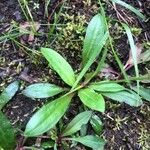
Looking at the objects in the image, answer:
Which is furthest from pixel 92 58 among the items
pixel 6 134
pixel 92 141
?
pixel 6 134

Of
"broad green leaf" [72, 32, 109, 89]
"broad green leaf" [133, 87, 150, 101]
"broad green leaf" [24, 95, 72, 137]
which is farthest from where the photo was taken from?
"broad green leaf" [133, 87, 150, 101]

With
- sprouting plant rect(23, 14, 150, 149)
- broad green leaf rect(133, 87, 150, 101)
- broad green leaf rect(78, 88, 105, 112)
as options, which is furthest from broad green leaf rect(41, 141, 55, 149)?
broad green leaf rect(133, 87, 150, 101)

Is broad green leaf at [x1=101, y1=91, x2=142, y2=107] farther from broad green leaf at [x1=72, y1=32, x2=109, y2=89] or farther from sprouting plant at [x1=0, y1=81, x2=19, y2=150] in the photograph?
sprouting plant at [x1=0, y1=81, x2=19, y2=150]

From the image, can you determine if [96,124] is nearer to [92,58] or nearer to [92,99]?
[92,99]

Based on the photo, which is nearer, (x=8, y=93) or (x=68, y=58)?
(x=8, y=93)

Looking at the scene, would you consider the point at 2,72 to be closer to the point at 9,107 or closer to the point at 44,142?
the point at 9,107

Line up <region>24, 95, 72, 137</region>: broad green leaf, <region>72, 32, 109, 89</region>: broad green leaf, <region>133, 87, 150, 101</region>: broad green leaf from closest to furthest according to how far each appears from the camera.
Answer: <region>24, 95, 72, 137</region>: broad green leaf
<region>72, 32, 109, 89</region>: broad green leaf
<region>133, 87, 150, 101</region>: broad green leaf

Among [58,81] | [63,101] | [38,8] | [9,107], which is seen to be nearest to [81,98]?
[63,101]
